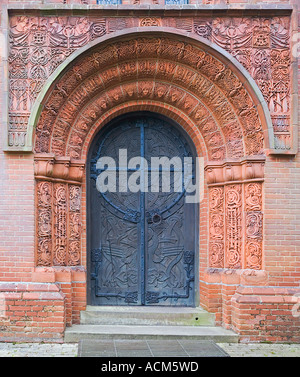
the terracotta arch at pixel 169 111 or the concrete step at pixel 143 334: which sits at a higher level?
the terracotta arch at pixel 169 111

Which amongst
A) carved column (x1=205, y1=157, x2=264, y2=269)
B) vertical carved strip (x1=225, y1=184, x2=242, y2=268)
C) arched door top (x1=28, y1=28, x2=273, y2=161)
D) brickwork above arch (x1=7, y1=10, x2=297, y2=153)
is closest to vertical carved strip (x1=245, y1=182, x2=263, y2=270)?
carved column (x1=205, y1=157, x2=264, y2=269)

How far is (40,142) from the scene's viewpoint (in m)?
7.28

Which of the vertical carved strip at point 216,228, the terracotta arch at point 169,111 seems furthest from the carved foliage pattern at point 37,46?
the vertical carved strip at point 216,228

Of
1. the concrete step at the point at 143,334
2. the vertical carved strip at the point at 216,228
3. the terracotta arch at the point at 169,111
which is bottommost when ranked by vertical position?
the concrete step at the point at 143,334

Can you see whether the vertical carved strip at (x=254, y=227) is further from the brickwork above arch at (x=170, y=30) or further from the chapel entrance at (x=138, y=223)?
the chapel entrance at (x=138, y=223)

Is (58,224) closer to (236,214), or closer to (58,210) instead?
(58,210)

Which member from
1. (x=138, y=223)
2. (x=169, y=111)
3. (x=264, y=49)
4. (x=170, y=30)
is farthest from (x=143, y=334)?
(x=264, y=49)

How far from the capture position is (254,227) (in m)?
7.25

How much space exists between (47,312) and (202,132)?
12.2 ft

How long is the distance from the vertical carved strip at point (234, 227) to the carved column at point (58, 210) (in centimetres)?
236

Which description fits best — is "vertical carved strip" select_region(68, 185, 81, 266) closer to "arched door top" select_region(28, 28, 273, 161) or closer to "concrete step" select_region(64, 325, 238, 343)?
"arched door top" select_region(28, 28, 273, 161)

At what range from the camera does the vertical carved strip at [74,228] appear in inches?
297

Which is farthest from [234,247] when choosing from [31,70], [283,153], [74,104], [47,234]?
[31,70]

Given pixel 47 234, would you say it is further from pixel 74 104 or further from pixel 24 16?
pixel 24 16
